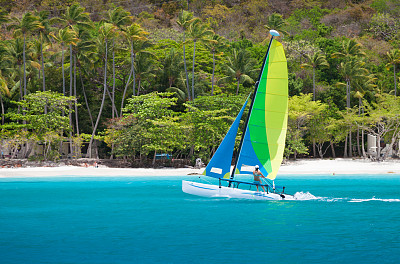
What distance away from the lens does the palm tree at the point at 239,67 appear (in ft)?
196

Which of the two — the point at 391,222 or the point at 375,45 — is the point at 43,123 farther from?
the point at 375,45

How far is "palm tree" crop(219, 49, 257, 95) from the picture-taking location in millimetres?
59844

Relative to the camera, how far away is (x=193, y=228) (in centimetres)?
1738

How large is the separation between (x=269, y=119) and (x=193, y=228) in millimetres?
7997

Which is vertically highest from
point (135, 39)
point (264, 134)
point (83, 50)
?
point (135, 39)

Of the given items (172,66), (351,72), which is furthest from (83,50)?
(351,72)

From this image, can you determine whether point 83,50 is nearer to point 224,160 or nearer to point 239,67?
point 239,67

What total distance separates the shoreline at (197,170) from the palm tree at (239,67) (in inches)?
547

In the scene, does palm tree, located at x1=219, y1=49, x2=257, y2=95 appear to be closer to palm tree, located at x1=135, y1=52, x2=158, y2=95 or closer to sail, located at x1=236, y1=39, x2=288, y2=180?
palm tree, located at x1=135, y1=52, x2=158, y2=95

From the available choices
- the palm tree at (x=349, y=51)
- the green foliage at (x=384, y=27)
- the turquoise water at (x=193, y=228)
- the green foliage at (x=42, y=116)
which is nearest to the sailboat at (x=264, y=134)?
the turquoise water at (x=193, y=228)

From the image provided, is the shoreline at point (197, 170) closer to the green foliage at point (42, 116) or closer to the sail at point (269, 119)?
the green foliage at point (42, 116)

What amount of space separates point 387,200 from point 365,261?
13401 millimetres

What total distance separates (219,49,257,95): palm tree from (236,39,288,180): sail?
1434 inches

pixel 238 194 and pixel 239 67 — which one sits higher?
pixel 239 67
